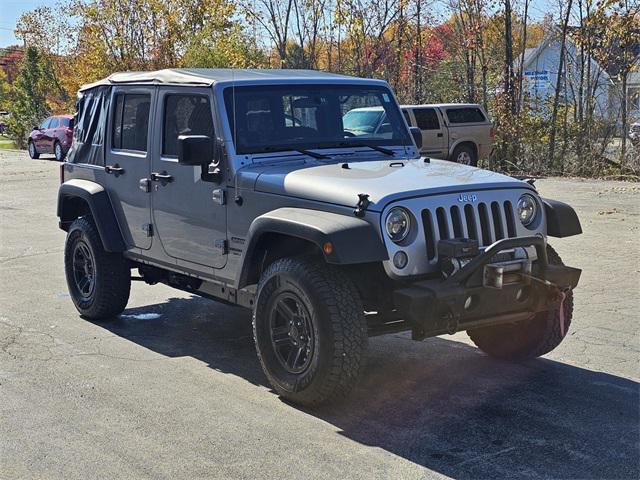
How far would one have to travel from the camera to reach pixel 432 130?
68.2ft

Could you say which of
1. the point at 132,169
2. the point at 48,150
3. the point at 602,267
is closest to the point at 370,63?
the point at 48,150

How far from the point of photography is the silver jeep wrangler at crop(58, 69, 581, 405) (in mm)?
5043

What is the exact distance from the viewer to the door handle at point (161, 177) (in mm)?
6555

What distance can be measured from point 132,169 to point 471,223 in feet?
9.70

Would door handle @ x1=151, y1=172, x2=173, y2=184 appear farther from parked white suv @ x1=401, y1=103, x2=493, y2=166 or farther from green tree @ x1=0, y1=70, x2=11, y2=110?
green tree @ x1=0, y1=70, x2=11, y2=110

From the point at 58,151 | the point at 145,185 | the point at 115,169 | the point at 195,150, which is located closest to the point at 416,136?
the point at 195,150

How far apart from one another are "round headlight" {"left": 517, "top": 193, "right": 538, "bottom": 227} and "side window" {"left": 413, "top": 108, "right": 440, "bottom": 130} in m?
15.1

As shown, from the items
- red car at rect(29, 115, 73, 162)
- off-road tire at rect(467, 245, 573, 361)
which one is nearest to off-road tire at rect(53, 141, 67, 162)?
red car at rect(29, 115, 73, 162)

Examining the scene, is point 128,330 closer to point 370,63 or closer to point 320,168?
point 320,168

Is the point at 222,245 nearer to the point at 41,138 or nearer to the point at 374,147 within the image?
the point at 374,147

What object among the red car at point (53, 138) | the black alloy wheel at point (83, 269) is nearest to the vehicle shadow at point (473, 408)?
the black alloy wheel at point (83, 269)

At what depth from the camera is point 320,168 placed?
5.84 metres

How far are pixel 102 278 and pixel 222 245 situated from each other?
171cm

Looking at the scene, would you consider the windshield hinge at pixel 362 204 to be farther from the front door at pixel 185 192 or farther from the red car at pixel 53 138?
the red car at pixel 53 138
